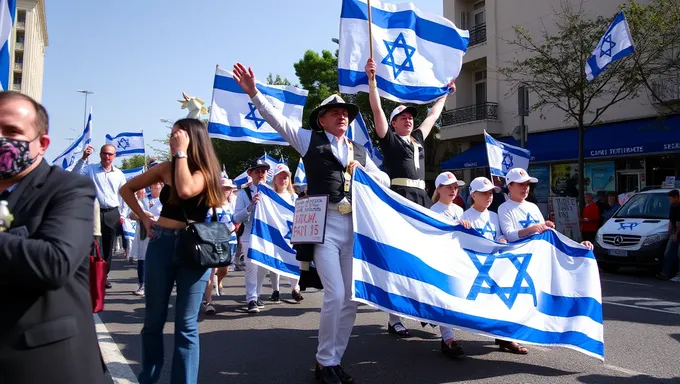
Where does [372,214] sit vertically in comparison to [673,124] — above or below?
below

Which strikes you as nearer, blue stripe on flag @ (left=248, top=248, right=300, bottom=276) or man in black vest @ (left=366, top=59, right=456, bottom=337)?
man in black vest @ (left=366, top=59, right=456, bottom=337)

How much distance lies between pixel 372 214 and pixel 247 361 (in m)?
Result: 1.69

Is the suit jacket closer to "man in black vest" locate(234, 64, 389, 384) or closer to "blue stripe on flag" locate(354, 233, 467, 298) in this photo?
"man in black vest" locate(234, 64, 389, 384)

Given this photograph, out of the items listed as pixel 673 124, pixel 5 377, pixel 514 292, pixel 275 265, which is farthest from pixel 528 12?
pixel 5 377

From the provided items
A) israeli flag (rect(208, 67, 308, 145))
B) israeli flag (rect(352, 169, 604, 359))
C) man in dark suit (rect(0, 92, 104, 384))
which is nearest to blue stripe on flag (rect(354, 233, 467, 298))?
israeli flag (rect(352, 169, 604, 359))

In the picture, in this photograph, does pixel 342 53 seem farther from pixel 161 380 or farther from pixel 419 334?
pixel 161 380

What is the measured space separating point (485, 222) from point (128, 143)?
12.4 m

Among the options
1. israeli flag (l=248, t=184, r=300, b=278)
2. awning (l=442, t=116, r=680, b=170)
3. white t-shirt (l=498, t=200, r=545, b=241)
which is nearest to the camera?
white t-shirt (l=498, t=200, r=545, b=241)

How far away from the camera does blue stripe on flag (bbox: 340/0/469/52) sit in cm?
674

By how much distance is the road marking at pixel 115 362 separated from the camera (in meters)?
4.68

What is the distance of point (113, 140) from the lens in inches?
652

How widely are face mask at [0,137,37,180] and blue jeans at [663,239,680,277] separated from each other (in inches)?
486

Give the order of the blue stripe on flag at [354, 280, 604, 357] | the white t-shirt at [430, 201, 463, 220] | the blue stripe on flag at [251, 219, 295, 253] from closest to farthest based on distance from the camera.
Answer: the blue stripe on flag at [354, 280, 604, 357] → the white t-shirt at [430, 201, 463, 220] → the blue stripe on flag at [251, 219, 295, 253]

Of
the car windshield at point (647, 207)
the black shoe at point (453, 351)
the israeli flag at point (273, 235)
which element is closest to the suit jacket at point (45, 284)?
the black shoe at point (453, 351)
